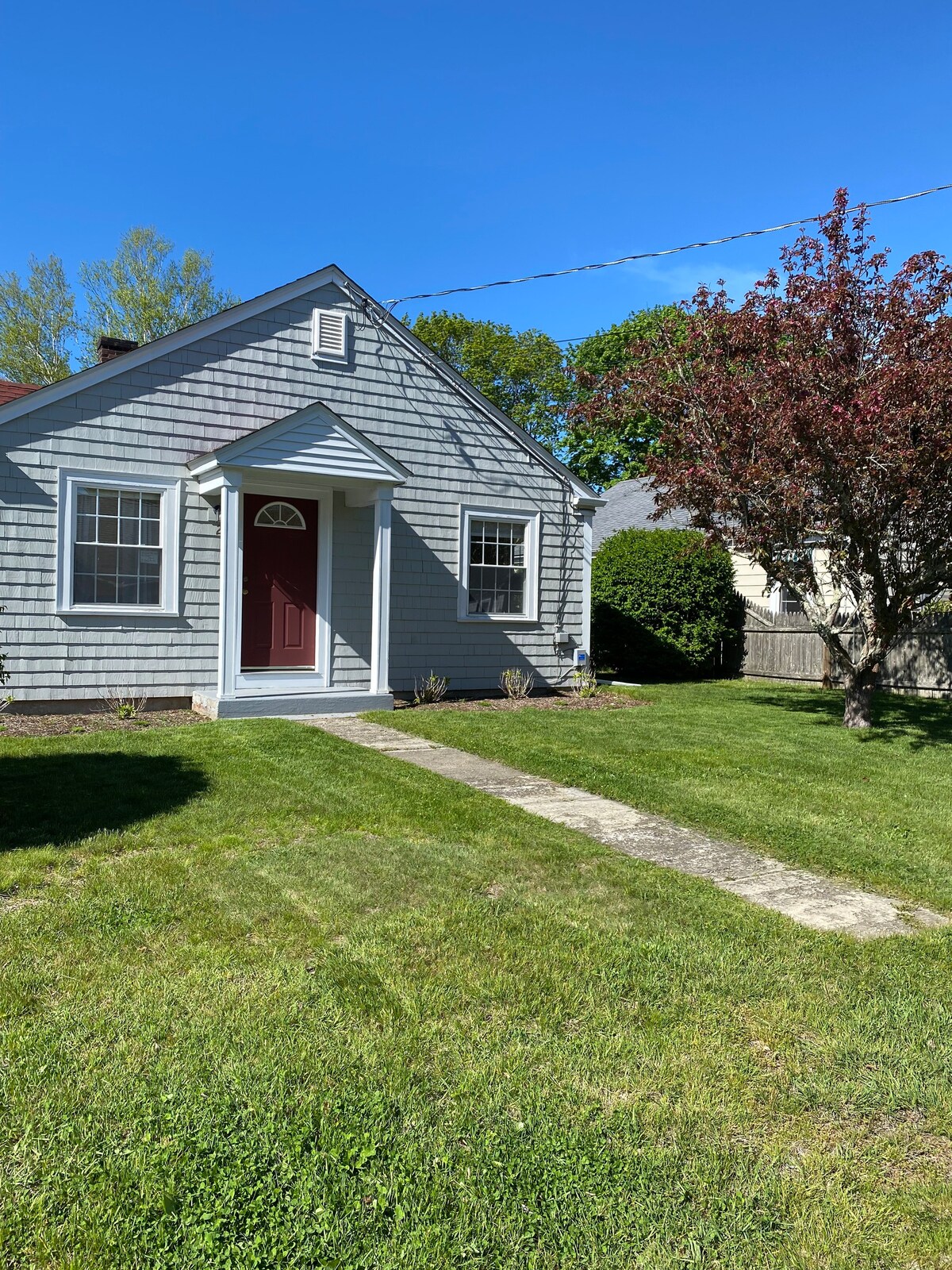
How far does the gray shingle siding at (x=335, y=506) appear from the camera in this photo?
32.7ft

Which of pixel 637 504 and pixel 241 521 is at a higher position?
pixel 637 504

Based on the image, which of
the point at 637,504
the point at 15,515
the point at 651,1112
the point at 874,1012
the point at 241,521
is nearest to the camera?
the point at 651,1112

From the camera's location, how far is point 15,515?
32.2 ft

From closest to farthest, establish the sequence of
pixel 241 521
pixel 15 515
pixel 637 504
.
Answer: pixel 15 515 < pixel 241 521 < pixel 637 504

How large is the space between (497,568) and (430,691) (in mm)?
2258

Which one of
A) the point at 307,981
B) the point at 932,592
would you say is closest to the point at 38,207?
the point at 932,592

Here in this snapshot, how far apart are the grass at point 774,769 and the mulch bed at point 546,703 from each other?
45 cm

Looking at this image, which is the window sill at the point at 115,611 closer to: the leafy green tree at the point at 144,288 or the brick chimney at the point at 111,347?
the brick chimney at the point at 111,347

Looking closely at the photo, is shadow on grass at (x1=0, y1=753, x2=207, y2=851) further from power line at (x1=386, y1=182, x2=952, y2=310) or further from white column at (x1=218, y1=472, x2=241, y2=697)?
power line at (x1=386, y1=182, x2=952, y2=310)

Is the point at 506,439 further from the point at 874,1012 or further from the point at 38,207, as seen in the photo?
the point at 38,207

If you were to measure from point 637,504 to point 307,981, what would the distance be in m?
24.6

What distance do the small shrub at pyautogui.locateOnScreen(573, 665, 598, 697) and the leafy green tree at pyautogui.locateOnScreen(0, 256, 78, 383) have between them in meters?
23.9

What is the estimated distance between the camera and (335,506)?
458 inches

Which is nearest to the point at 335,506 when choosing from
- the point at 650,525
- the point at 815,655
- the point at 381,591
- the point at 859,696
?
the point at 381,591
